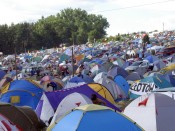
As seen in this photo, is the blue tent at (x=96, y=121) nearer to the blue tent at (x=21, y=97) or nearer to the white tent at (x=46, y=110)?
the white tent at (x=46, y=110)

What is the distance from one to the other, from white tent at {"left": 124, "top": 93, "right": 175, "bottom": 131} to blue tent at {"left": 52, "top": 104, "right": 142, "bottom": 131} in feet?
3.08

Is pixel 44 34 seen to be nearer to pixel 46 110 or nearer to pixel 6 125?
pixel 46 110

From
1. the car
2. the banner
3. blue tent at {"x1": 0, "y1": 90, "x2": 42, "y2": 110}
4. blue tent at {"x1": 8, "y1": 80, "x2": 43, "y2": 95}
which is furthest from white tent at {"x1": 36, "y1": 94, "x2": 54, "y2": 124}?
the car

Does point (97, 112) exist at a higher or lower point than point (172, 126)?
higher

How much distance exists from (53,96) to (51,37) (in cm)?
6871

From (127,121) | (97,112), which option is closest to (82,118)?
(97,112)

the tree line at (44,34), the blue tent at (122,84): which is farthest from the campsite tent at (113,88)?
the tree line at (44,34)

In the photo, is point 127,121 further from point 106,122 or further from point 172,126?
point 172,126

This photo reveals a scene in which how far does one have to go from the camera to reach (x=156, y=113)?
7.38m

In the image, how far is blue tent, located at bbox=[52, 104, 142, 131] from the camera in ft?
20.4

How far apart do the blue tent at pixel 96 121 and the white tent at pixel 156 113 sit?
0.94 metres

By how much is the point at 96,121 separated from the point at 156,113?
168 cm

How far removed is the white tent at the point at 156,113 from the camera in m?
7.34

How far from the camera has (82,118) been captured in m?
6.30
